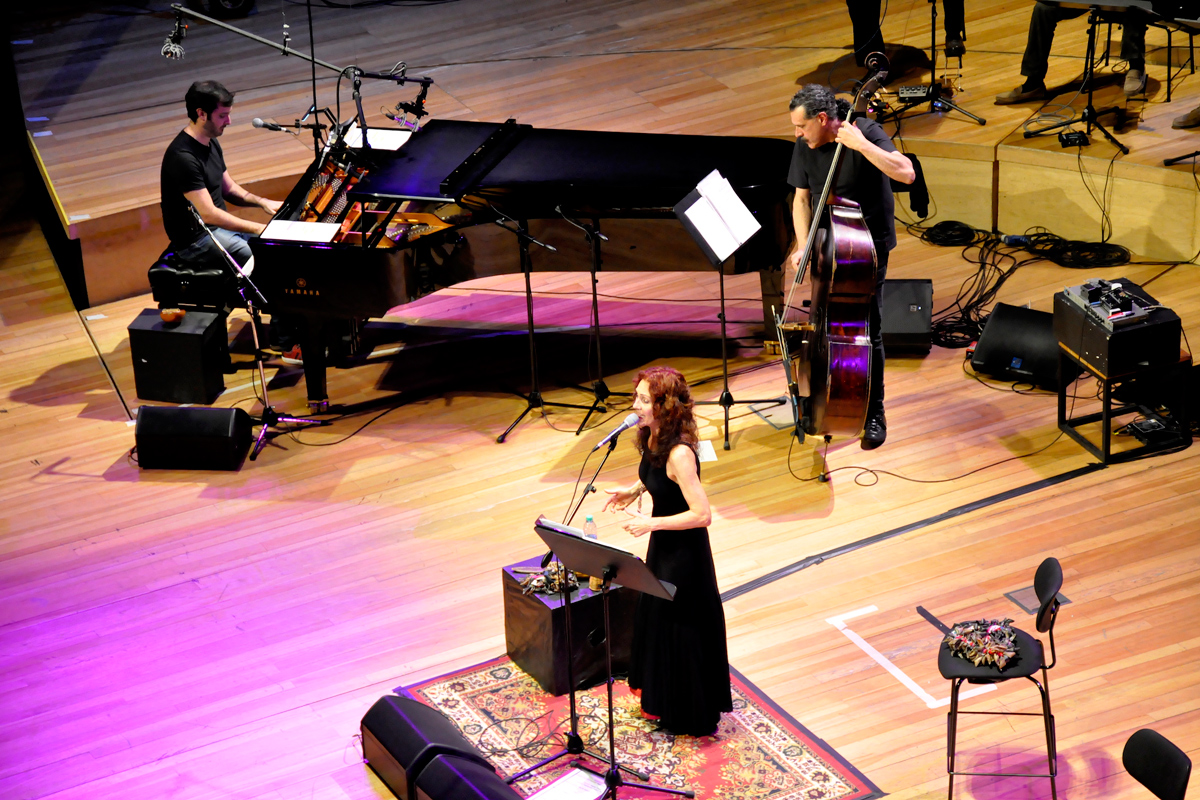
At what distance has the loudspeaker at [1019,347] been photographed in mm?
6812

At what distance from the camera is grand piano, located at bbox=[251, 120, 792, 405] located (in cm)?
658

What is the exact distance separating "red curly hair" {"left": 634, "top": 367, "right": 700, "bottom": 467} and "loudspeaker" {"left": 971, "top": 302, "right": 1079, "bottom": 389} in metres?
2.95

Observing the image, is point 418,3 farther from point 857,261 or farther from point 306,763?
point 306,763

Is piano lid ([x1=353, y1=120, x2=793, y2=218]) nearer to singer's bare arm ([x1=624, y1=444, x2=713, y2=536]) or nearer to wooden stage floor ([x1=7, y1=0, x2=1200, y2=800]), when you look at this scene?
wooden stage floor ([x1=7, y1=0, x2=1200, y2=800])

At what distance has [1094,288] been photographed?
6.17m

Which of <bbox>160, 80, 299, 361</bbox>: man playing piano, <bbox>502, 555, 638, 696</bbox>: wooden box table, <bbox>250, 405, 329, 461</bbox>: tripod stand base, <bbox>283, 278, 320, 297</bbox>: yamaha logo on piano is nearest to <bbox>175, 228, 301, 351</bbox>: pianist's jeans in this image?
<bbox>160, 80, 299, 361</bbox>: man playing piano

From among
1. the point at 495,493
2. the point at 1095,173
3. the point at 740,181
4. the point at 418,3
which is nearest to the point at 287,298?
the point at 495,493

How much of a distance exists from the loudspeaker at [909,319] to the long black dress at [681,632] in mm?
2927

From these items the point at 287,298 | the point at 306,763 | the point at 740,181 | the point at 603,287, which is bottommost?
the point at 306,763

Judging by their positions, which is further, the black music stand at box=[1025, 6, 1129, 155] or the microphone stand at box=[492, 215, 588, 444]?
the black music stand at box=[1025, 6, 1129, 155]

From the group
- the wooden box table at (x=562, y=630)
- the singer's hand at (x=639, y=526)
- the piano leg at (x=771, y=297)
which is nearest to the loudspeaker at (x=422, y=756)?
the wooden box table at (x=562, y=630)

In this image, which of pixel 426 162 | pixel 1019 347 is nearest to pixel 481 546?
pixel 426 162

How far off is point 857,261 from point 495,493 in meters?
2.01

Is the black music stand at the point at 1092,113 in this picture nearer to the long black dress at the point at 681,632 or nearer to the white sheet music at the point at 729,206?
the white sheet music at the point at 729,206
